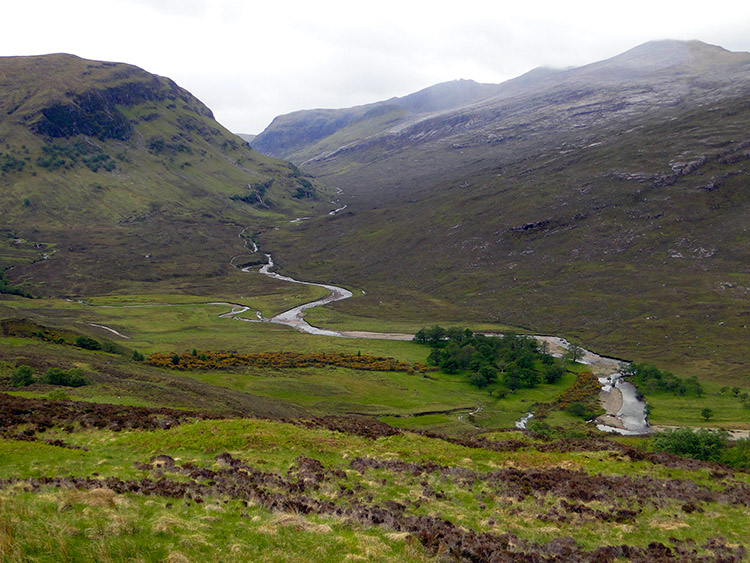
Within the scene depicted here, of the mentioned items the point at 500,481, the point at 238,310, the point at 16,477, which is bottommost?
the point at 238,310

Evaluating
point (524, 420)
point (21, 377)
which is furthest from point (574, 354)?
point (21, 377)

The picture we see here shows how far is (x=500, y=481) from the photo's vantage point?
87.4 feet

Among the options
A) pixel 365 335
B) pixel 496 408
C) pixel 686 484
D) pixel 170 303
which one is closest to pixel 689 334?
pixel 496 408

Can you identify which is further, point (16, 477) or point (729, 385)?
point (729, 385)

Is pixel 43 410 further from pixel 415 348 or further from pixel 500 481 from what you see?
pixel 415 348

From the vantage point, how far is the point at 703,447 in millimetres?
40250

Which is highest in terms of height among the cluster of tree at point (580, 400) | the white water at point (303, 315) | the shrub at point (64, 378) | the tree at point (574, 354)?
the shrub at point (64, 378)

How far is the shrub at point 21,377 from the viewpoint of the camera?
46.1 meters

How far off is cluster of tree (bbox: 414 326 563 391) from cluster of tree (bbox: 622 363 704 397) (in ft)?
54.2

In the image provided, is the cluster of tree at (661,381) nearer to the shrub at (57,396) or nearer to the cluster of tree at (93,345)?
the shrub at (57,396)

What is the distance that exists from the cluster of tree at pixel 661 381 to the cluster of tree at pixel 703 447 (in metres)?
55.9

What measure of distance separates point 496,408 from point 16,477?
3194 inches

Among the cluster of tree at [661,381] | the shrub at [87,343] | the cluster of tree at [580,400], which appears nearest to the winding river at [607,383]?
the cluster of tree at [580,400]

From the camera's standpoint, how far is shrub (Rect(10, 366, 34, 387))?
46.1m
